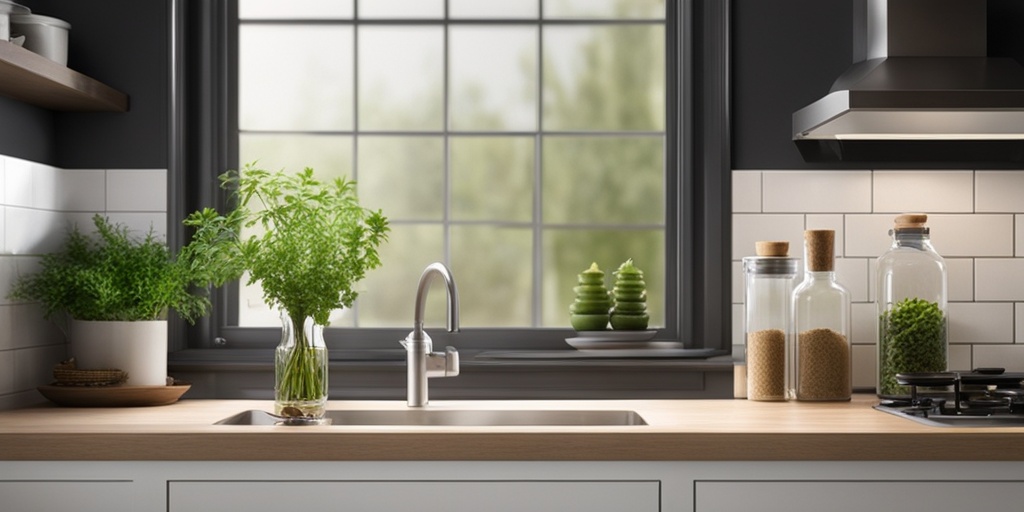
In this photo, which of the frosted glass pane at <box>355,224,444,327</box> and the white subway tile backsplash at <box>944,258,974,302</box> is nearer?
the white subway tile backsplash at <box>944,258,974,302</box>

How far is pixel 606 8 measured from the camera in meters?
3.15

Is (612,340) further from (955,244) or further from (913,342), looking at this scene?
(955,244)

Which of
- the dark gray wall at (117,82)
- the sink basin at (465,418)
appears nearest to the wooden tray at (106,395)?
the sink basin at (465,418)

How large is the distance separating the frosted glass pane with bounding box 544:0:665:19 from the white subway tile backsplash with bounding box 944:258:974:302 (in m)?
1.06

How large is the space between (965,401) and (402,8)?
6.00ft

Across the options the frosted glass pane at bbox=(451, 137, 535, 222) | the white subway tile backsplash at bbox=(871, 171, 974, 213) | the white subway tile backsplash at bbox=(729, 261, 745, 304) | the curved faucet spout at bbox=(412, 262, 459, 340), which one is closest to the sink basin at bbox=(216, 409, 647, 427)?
the curved faucet spout at bbox=(412, 262, 459, 340)

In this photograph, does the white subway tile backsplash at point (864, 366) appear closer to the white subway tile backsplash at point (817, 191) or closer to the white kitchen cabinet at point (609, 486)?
the white subway tile backsplash at point (817, 191)

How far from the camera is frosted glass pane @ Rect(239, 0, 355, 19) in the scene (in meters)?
3.16

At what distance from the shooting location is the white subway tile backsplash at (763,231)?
297 cm

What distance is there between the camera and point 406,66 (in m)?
3.16

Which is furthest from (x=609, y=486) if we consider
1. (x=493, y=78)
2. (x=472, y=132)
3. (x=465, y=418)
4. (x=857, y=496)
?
(x=493, y=78)

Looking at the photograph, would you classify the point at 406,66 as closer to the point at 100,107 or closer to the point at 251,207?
the point at 251,207

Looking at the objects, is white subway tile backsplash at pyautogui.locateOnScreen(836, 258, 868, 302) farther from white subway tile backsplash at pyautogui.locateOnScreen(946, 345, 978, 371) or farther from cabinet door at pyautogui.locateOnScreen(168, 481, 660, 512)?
cabinet door at pyautogui.locateOnScreen(168, 481, 660, 512)

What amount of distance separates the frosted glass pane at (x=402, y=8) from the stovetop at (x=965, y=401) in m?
1.62
